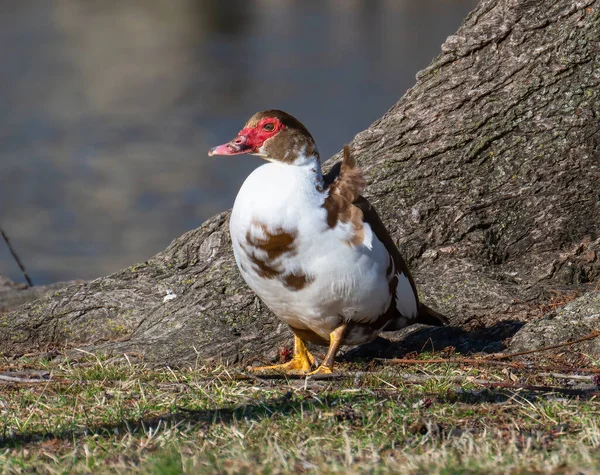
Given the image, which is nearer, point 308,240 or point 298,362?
point 308,240

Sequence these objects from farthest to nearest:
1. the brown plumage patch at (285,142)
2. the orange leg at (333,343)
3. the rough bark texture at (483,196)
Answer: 1. the rough bark texture at (483,196)
2. the orange leg at (333,343)
3. the brown plumage patch at (285,142)

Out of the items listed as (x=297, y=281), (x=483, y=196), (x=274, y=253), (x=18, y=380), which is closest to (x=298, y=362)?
(x=297, y=281)

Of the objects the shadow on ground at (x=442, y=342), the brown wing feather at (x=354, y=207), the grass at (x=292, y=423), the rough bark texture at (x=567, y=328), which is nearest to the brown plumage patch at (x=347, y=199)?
the brown wing feather at (x=354, y=207)

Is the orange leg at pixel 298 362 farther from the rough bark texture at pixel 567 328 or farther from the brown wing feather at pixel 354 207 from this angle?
the rough bark texture at pixel 567 328

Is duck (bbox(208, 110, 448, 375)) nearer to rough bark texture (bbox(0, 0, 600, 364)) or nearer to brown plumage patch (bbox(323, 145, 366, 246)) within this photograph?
brown plumage patch (bbox(323, 145, 366, 246))

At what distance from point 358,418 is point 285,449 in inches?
20.7

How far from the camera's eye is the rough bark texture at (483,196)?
5555mm

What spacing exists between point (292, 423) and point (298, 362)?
1.29 m

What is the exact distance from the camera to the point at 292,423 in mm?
3676

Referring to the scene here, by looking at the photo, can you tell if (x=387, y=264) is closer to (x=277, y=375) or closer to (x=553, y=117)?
(x=277, y=375)

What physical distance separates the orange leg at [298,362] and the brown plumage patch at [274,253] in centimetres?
67

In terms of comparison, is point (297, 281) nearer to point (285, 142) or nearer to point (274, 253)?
point (274, 253)

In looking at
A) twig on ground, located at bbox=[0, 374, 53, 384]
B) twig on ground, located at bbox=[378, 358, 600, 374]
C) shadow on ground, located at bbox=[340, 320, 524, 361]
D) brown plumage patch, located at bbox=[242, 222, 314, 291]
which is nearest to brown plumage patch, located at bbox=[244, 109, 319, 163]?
brown plumage patch, located at bbox=[242, 222, 314, 291]

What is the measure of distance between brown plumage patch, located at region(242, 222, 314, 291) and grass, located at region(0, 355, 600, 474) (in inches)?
20.8
